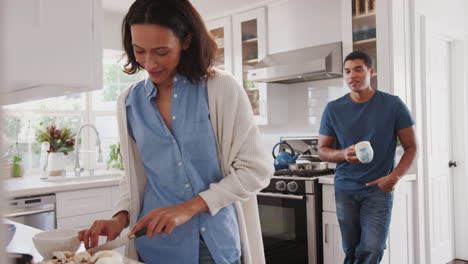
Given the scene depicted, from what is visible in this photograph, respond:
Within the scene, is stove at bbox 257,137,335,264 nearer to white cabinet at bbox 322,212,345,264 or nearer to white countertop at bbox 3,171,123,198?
white cabinet at bbox 322,212,345,264

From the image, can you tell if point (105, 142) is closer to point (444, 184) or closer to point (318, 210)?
point (318, 210)

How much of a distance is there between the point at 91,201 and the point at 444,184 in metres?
3.08

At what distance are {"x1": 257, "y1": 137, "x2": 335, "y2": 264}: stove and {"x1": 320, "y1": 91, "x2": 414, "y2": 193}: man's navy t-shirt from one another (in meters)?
0.51

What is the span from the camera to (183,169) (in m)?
1.18

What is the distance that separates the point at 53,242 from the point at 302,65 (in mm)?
2840

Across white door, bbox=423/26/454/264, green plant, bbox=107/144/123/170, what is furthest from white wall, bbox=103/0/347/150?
green plant, bbox=107/144/123/170

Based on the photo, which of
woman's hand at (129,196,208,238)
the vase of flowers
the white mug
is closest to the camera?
woman's hand at (129,196,208,238)

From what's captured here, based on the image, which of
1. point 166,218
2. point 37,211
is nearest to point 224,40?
point 37,211

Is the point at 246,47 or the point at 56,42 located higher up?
the point at 246,47

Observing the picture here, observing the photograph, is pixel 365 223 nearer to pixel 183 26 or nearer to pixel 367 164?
pixel 367 164

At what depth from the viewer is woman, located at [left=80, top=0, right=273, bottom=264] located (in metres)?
1.15

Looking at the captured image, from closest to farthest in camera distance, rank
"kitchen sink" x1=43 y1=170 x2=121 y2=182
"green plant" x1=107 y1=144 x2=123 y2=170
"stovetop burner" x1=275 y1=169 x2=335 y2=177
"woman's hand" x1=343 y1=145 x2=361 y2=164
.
Answer: "woman's hand" x1=343 y1=145 x2=361 y2=164
"stovetop burner" x1=275 y1=169 x2=335 y2=177
"kitchen sink" x1=43 y1=170 x2=121 y2=182
"green plant" x1=107 y1=144 x2=123 y2=170

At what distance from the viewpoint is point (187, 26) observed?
121cm

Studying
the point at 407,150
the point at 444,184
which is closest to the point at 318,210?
the point at 407,150
